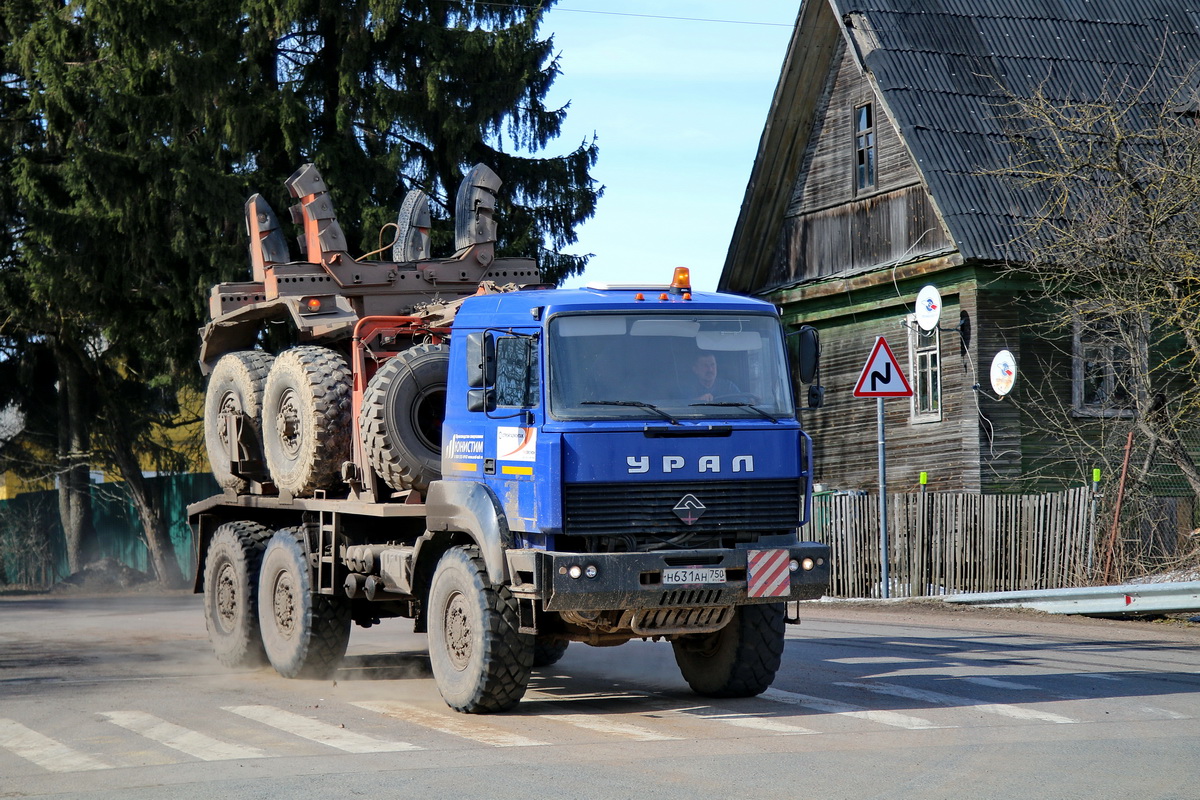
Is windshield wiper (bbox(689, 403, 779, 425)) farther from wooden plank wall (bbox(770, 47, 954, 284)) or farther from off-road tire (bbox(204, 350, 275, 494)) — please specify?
wooden plank wall (bbox(770, 47, 954, 284))

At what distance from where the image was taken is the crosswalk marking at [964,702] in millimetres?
9000

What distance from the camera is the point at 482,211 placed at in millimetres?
13469

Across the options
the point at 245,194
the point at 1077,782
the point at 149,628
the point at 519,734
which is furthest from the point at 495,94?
the point at 1077,782

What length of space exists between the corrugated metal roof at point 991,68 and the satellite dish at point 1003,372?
1490 millimetres

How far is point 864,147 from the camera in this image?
82.1 feet

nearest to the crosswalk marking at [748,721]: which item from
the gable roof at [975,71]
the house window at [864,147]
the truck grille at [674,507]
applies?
the truck grille at [674,507]

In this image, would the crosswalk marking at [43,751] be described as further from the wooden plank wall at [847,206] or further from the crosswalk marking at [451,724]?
the wooden plank wall at [847,206]

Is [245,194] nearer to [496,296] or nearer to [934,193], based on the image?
[934,193]

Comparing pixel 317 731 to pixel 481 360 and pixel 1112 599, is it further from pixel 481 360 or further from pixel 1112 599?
pixel 1112 599

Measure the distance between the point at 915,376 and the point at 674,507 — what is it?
595 inches

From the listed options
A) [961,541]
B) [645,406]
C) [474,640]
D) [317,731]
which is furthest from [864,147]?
[317,731]

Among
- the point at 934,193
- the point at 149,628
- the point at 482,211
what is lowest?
the point at 149,628

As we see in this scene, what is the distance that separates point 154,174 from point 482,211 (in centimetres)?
1153

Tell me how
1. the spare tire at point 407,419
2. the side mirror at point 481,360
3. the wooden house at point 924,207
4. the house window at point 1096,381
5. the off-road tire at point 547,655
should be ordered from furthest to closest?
the wooden house at point 924,207, the house window at point 1096,381, the off-road tire at point 547,655, the spare tire at point 407,419, the side mirror at point 481,360
